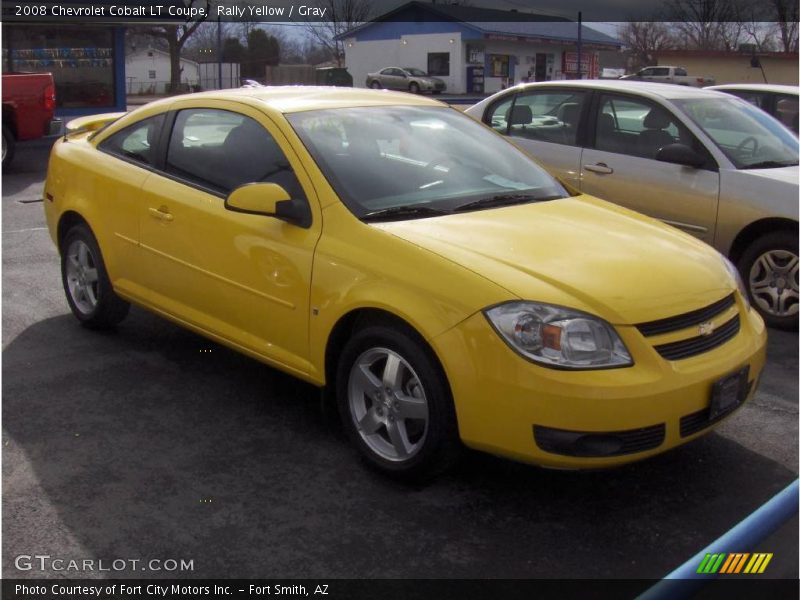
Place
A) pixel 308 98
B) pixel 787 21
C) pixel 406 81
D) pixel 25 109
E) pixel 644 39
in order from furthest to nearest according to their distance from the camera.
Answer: pixel 644 39, pixel 406 81, pixel 787 21, pixel 25 109, pixel 308 98

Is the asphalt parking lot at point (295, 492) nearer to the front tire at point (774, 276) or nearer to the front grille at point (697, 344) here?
the front grille at point (697, 344)

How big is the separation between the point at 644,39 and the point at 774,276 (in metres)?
60.6

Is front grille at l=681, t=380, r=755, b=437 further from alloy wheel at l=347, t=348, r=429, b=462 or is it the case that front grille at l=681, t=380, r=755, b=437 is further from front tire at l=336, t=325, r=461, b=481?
alloy wheel at l=347, t=348, r=429, b=462

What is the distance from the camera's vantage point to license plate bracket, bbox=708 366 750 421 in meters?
3.57

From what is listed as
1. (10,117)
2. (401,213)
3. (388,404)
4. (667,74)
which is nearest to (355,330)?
(388,404)

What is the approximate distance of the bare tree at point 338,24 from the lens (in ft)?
168

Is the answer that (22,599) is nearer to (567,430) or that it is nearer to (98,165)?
(567,430)

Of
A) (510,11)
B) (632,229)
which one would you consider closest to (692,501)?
(632,229)

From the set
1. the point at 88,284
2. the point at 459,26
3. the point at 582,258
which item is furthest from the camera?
the point at 459,26

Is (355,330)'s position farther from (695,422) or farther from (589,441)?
(695,422)

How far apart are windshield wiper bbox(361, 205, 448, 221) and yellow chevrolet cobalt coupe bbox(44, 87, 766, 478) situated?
1cm

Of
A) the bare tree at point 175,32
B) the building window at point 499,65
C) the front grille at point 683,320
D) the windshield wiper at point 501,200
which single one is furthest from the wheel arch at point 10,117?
the building window at point 499,65

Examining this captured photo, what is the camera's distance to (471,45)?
55.9 m

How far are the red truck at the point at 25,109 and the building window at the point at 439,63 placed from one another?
4460 centimetres
